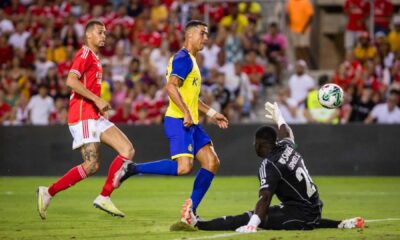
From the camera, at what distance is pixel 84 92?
11.7m

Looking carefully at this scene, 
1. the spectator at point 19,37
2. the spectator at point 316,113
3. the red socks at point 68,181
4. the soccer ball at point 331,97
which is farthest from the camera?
the spectator at point 19,37

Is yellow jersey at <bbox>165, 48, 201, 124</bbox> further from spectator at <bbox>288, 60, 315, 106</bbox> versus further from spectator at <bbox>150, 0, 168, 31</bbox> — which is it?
spectator at <bbox>150, 0, 168, 31</bbox>

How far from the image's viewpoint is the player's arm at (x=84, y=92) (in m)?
11.4

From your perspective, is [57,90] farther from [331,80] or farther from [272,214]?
[272,214]

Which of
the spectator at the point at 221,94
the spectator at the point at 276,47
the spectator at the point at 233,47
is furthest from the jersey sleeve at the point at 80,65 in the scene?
the spectator at the point at 276,47

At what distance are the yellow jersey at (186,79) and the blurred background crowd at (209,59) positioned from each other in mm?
9525

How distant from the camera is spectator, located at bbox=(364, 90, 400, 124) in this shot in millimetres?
20625

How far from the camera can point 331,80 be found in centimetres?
2230

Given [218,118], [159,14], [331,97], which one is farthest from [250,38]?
[218,118]

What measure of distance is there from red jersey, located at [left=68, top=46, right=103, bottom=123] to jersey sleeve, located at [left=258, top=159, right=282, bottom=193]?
318 cm

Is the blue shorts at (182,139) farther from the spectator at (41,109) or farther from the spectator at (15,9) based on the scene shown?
the spectator at (15,9)

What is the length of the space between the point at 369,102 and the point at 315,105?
1210 mm

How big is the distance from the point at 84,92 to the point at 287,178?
3214 millimetres

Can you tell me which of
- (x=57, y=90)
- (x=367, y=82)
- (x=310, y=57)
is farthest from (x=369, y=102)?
(x=57, y=90)
